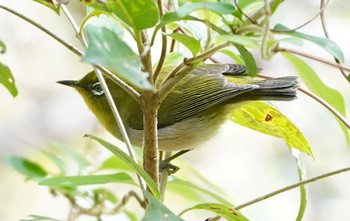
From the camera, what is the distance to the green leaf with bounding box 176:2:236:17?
48.6 inches

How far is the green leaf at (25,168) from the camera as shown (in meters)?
2.52

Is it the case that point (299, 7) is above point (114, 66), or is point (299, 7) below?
above

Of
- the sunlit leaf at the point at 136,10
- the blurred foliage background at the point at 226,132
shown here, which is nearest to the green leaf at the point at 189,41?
the sunlit leaf at the point at 136,10

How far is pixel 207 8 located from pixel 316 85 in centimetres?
60

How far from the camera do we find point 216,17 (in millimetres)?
1604

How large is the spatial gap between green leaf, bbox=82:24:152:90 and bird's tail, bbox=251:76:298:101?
1.32m

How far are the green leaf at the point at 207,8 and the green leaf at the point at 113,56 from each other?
16 cm

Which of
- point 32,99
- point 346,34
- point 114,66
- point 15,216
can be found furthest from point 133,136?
point 32,99

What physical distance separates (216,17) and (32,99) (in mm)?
4373

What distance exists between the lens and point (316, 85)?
5.74 feet

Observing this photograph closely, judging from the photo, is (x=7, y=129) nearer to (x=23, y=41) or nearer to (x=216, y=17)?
(x=23, y=41)

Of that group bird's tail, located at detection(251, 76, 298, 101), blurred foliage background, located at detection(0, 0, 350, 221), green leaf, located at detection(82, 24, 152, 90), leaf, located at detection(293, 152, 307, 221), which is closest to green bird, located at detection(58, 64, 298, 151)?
bird's tail, located at detection(251, 76, 298, 101)

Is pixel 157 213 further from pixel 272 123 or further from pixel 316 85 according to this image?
pixel 272 123

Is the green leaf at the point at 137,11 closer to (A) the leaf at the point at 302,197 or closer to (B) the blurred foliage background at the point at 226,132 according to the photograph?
(A) the leaf at the point at 302,197
